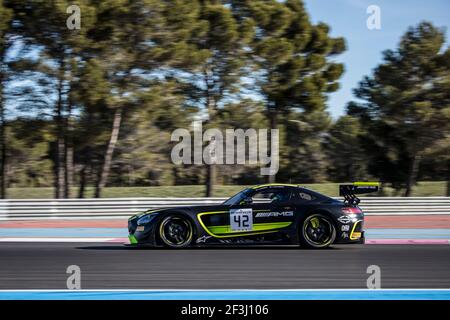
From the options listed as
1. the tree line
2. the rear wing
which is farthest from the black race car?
the tree line

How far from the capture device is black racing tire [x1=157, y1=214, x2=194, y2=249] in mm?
10500

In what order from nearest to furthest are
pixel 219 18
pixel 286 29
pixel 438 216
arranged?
pixel 438 216 → pixel 219 18 → pixel 286 29

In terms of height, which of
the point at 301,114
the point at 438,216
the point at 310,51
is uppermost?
the point at 310,51

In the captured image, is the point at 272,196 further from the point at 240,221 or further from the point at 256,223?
the point at 240,221

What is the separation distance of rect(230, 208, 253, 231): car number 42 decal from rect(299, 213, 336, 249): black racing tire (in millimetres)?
896

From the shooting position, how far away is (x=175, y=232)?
416 inches

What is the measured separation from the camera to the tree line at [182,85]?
78.7ft

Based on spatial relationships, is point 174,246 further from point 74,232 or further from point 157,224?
point 74,232

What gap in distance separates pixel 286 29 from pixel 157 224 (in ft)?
72.7

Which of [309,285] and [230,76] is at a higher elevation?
[230,76]

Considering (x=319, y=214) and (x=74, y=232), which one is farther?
(x=74, y=232)

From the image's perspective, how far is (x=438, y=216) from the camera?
21078 millimetres
